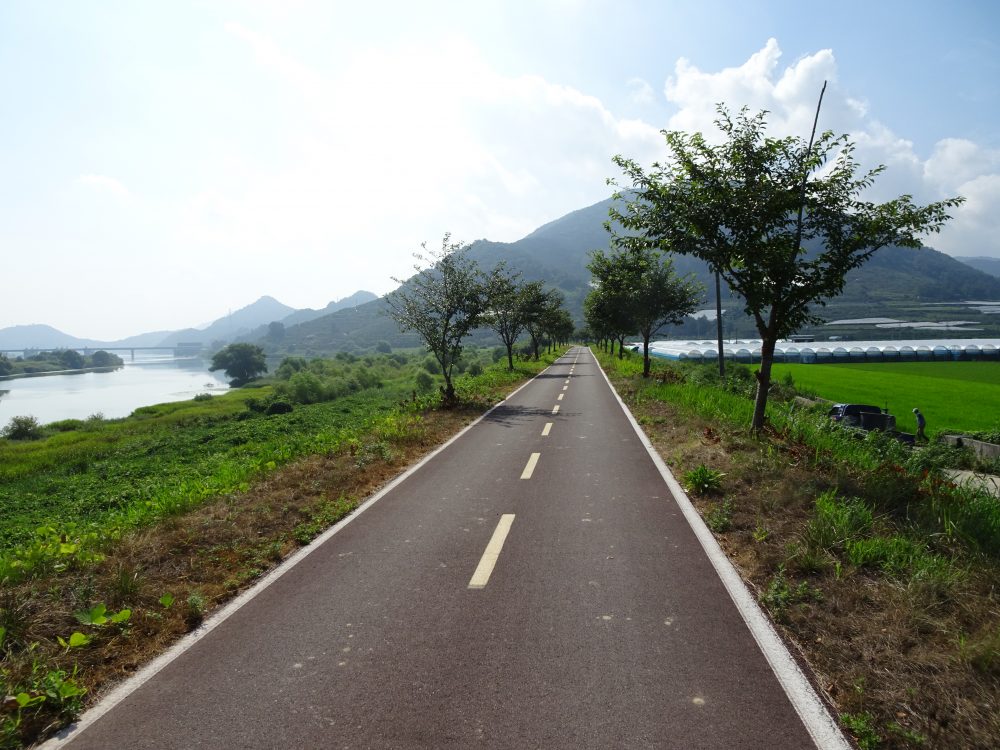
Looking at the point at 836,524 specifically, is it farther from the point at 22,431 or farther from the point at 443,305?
the point at 22,431

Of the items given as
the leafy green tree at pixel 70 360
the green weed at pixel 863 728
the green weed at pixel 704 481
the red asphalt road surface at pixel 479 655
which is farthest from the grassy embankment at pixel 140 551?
the leafy green tree at pixel 70 360

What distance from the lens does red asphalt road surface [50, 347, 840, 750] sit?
3146mm

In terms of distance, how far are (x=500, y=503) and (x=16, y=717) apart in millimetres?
5627

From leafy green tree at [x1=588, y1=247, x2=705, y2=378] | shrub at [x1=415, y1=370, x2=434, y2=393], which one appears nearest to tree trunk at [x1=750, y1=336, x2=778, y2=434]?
leafy green tree at [x1=588, y1=247, x2=705, y2=378]

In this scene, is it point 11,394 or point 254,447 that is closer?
point 254,447

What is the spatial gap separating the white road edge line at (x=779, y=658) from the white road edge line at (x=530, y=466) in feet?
11.5

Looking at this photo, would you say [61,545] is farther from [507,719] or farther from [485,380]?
[485,380]

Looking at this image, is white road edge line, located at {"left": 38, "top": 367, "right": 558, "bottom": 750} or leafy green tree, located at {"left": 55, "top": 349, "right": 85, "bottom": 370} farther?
leafy green tree, located at {"left": 55, "top": 349, "right": 85, "bottom": 370}

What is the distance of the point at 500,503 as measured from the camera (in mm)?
7926

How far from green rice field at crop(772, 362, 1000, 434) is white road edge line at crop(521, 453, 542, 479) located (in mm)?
20514

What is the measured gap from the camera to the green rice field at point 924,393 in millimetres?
24281

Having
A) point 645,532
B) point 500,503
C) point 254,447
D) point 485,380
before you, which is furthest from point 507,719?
point 485,380

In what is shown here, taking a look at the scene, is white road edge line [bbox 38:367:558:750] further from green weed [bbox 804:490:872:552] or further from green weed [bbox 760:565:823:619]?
green weed [bbox 804:490:872:552]

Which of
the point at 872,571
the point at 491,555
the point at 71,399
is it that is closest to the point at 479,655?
the point at 491,555
